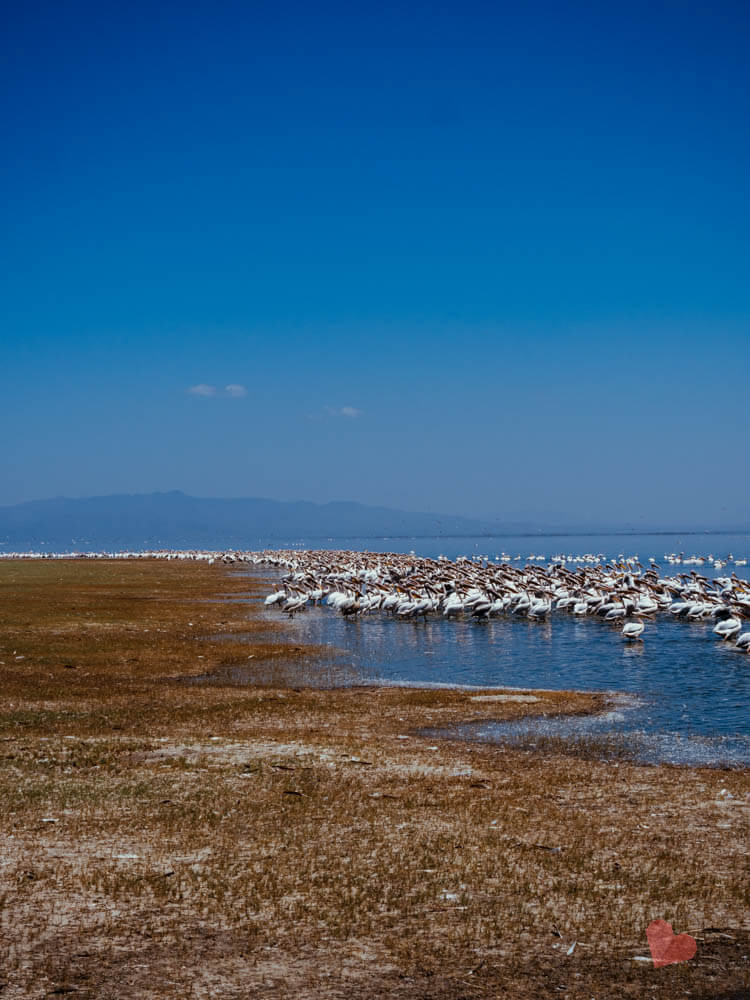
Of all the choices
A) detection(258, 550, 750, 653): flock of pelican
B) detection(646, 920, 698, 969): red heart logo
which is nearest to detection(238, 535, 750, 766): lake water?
detection(258, 550, 750, 653): flock of pelican

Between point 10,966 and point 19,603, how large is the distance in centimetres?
3422

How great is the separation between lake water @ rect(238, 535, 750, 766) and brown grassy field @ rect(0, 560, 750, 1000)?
1.92 meters

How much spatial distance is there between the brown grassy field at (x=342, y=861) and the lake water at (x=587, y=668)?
6.31 feet

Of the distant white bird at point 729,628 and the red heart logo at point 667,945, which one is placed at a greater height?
the red heart logo at point 667,945

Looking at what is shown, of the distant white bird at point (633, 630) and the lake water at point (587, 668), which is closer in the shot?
the lake water at point (587, 668)

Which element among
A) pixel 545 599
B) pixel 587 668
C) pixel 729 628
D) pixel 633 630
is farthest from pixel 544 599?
pixel 587 668

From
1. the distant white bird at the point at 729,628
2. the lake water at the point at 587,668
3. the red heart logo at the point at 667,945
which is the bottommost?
the lake water at the point at 587,668

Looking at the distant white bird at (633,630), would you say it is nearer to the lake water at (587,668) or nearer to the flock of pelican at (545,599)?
the flock of pelican at (545,599)

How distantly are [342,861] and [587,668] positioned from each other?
55.0 ft

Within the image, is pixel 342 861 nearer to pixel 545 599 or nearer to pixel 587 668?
pixel 587 668

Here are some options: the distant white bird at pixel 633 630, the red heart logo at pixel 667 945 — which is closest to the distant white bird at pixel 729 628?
the distant white bird at pixel 633 630

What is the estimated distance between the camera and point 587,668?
80.0 feet

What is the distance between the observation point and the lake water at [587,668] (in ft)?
49.4

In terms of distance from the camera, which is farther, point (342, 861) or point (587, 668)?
point (587, 668)
